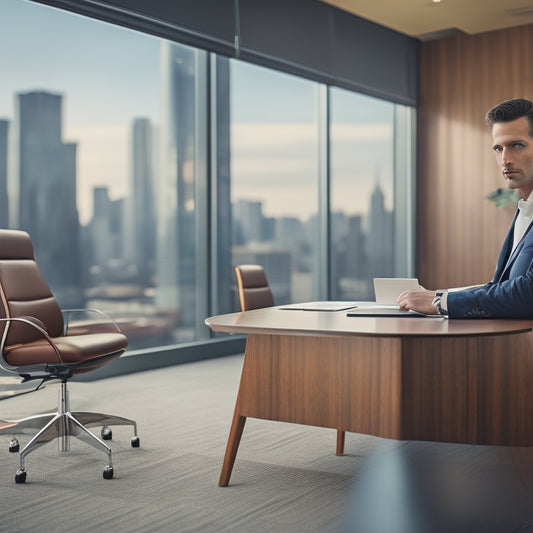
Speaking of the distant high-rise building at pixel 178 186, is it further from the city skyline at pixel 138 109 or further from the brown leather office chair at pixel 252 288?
the brown leather office chair at pixel 252 288

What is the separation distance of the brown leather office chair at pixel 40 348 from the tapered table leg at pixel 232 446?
0.51 meters

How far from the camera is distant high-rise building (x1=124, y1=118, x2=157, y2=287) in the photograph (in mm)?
6023

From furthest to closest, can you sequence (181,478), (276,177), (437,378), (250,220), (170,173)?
1. (276,177)
2. (250,220)
3. (170,173)
4. (181,478)
5. (437,378)

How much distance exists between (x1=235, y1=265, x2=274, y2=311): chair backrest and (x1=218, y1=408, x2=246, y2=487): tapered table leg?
106 centimetres

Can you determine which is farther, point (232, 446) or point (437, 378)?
point (232, 446)

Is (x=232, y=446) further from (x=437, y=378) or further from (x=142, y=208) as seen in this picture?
(x=142, y=208)

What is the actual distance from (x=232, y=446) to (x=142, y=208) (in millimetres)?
3606

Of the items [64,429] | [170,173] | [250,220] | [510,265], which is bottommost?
[64,429]

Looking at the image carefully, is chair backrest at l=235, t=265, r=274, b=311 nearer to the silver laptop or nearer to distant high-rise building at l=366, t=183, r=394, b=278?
the silver laptop

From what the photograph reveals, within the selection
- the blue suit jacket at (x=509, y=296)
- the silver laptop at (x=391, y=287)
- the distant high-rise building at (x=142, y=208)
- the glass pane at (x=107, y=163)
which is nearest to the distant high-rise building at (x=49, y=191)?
the glass pane at (x=107, y=163)

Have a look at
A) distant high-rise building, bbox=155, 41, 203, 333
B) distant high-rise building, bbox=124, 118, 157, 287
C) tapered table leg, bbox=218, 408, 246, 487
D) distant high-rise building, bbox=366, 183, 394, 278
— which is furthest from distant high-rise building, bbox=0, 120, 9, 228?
distant high-rise building, bbox=366, 183, 394, 278

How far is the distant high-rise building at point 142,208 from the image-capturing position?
602 cm

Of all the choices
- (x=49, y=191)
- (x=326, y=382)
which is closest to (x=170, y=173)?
(x=49, y=191)

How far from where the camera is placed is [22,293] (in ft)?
12.1
